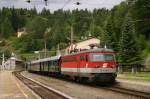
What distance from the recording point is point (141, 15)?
201 ft

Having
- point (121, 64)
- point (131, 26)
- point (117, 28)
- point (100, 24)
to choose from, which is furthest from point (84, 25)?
point (121, 64)

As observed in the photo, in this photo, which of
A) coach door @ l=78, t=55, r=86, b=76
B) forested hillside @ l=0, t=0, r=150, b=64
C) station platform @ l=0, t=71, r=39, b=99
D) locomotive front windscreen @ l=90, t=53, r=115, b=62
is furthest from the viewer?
forested hillside @ l=0, t=0, r=150, b=64

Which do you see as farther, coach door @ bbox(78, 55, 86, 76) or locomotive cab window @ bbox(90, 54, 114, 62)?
coach door @ bbox(78, 55, 86, 76)

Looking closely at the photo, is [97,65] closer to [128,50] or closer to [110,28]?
[128,50]

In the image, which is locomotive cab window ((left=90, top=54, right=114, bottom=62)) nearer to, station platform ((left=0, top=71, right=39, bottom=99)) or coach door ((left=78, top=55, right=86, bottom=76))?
coach door ((left=78, top=55, right=86, bottom=76))

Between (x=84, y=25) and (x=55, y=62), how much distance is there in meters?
106

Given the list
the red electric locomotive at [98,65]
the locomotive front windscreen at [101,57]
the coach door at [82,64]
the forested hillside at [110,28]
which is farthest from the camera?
the forested hillside at [110,28]

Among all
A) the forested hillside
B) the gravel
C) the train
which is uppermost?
the forested hillside

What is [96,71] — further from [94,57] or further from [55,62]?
[55,62]

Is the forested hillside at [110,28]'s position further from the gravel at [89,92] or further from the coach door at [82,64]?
the gravel at [89,92]

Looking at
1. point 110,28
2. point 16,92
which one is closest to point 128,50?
point 110,28

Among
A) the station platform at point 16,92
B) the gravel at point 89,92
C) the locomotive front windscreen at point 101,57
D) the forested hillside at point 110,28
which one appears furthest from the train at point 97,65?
the forested hillside at point 110,28

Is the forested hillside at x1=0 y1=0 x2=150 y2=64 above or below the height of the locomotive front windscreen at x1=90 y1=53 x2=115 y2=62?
above

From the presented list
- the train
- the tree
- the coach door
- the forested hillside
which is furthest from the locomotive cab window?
the tree
